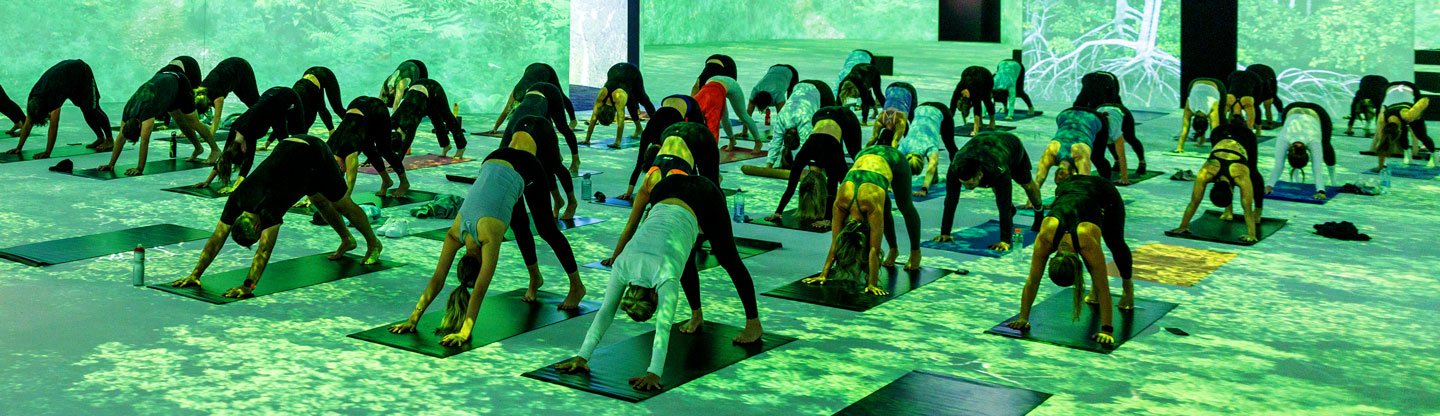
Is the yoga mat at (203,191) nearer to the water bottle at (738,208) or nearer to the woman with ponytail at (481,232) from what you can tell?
the water bottle at (738,208)

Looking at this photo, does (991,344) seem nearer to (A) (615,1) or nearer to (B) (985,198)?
(B) (985,198)

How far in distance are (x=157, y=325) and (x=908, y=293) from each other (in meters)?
4.49

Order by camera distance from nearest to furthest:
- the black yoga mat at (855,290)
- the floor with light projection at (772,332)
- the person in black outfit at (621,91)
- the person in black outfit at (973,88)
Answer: the floor with light projection at (772,332), the black yoga mat at (855,290), the person in black outfit at (621,91), the person in black outfit at (973,88)

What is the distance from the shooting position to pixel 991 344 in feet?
24.1

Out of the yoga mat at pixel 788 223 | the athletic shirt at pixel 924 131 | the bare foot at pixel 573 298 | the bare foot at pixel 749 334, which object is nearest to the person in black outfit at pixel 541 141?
the bare foot at pixel 573 298

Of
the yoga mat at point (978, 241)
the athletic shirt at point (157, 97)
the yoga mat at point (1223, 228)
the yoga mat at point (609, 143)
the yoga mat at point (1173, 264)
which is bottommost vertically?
the yoga mat at point (1173, 264)

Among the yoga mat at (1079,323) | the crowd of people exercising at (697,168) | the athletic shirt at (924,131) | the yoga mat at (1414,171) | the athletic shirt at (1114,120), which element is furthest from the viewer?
the yoga mat at (1414,171)

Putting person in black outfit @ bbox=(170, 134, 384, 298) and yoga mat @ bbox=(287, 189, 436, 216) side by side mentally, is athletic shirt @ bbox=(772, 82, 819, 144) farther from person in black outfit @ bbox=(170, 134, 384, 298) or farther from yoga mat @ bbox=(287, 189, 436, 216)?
person in black outfit @ bbox=(170, 134, 384, 298)

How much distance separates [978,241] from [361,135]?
519cm

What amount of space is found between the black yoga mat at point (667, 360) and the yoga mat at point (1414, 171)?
10034 millimetres

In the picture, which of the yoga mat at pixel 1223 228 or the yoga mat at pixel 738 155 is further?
the yoga mat at pixel 738 155

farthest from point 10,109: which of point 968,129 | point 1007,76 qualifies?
point 1007,76

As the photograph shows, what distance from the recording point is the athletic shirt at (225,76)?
1483cm

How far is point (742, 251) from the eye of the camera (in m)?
10.0
